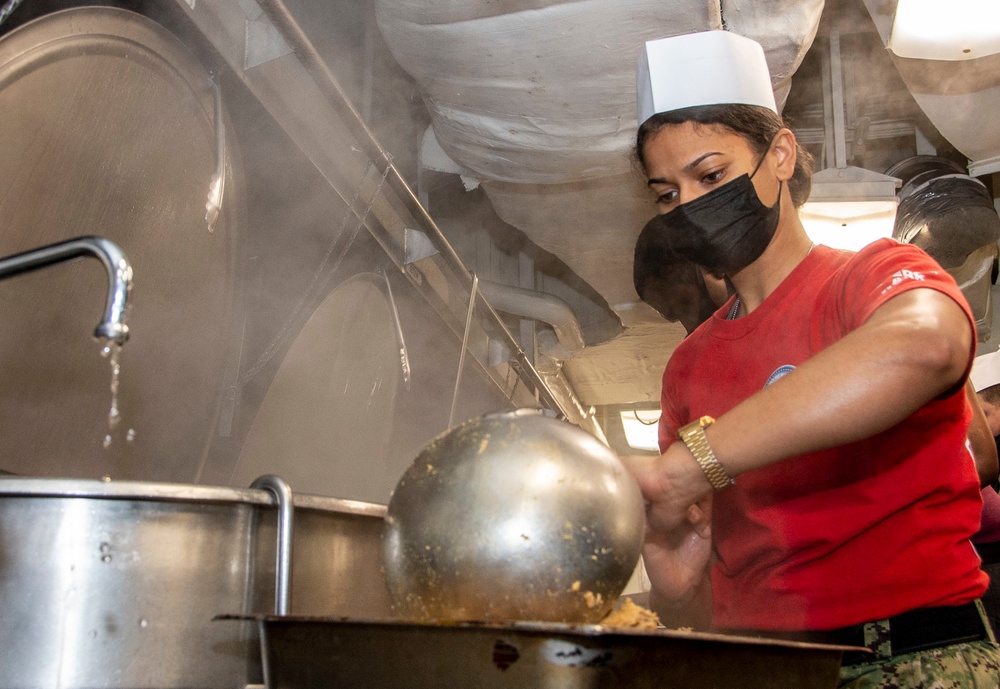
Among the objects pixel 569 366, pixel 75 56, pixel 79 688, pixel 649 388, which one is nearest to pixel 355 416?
pixel 75 56

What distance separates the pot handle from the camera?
4.45 feet

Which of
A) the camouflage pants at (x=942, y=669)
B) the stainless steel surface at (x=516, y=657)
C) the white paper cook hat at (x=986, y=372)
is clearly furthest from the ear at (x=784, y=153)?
the white paper cook hat at (x=986, y=372)

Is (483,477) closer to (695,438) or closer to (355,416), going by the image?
(695,438)

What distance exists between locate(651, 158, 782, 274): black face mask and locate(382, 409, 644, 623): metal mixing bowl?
0.85 m

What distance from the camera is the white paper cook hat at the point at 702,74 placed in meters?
1.97

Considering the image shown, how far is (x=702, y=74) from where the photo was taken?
201cm

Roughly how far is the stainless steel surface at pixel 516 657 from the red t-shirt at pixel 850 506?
1.71 ft

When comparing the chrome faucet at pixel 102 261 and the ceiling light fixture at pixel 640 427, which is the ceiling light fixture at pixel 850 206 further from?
the ceiling light fixture at pixel 640 427

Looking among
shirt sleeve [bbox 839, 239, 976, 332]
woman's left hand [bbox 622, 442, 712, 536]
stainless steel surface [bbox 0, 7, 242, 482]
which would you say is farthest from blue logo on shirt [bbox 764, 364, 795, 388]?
stainless steel surface [bbox 0, 7, 242, 482]

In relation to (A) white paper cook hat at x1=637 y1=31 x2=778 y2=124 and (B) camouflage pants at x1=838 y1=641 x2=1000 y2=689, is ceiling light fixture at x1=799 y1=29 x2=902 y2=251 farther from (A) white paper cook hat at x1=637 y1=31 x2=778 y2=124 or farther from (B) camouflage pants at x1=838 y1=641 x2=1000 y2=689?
(B) camouflage pants at x1=838 y1=641 x2=1000 y2=689

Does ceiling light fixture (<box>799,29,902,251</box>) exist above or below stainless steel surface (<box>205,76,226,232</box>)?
above

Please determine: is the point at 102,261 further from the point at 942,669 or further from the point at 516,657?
the point at 942,669

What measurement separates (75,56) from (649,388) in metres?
7.04

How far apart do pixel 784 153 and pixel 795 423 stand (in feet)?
3.04
